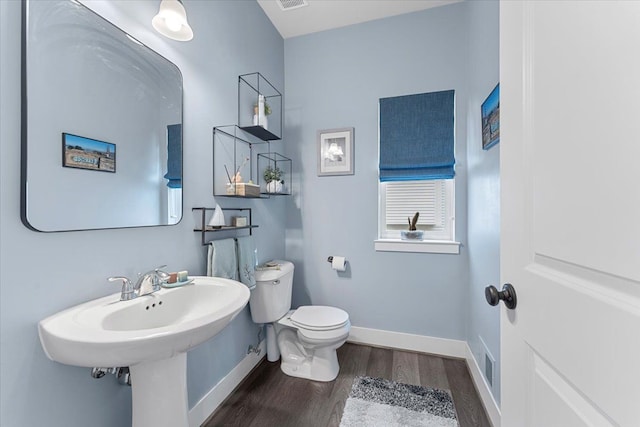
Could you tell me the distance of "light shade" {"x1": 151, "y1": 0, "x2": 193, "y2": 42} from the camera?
1088 mm

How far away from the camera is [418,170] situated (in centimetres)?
217

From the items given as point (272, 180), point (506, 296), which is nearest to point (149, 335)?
point (506, 296)

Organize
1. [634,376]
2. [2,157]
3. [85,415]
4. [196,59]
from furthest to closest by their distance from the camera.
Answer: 1. [196,59]
2. [85,415]
3. [2,157]
4. [634,376]

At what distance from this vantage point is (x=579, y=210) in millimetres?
A: 463

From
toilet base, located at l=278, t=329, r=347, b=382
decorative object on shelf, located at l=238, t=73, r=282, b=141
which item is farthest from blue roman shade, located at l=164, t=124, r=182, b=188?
toilet base, located at l=278, t=329, r=347, b=382

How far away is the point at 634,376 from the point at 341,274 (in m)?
2.04

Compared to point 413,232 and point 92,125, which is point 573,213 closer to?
point 92,125

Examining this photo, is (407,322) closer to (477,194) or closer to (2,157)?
(477,194)

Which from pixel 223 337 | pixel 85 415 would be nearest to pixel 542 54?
pixel 85 415

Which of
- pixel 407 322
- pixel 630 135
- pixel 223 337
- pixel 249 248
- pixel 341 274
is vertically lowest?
pixel 407 322

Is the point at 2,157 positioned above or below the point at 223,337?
above

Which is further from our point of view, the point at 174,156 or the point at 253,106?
the point at 253,106

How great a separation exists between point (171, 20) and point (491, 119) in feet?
5.25

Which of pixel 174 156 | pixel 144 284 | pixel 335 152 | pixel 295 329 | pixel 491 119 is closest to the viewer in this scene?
pixel 144 284
